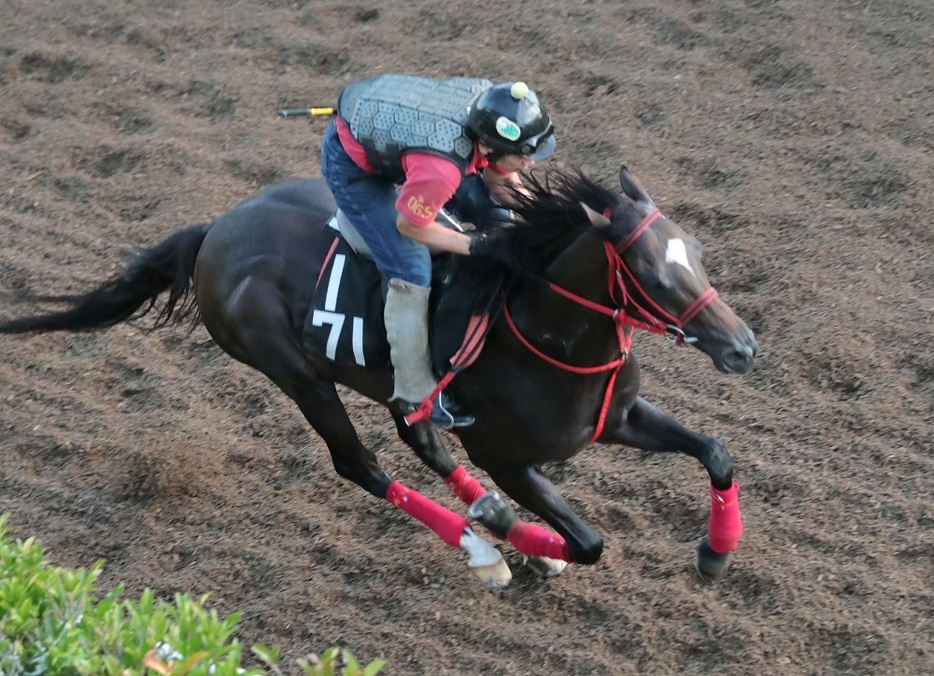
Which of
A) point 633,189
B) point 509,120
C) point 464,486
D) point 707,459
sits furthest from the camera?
point 464,486

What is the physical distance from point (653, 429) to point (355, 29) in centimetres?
522

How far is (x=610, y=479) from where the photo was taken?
4.87 m

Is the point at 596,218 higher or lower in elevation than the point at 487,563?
higher

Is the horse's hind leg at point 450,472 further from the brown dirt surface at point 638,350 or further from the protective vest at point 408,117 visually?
the protective vest at point 408,117

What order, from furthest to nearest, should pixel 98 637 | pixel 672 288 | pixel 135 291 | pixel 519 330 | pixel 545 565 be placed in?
pixel 135 291 → pixel 545 565 → pixel 519 330 → pixel 672 288 → pixel 98 637

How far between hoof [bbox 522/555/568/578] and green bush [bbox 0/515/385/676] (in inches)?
68.2

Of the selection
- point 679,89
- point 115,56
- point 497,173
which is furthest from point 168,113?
point 497,173

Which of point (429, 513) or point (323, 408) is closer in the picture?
point (429, 513)

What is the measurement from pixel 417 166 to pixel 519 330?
679mm

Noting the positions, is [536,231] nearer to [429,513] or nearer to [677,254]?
[677,254]

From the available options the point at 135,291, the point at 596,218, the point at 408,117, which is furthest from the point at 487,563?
the point at 135,291

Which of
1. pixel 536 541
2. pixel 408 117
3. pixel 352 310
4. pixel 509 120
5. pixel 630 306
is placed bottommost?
pixel 536 541

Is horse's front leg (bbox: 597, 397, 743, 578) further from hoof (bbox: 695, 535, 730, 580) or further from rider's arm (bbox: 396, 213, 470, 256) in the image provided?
rider's arm (bbox: 396, 213, 470, 256)

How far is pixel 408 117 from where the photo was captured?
12.7 feet
